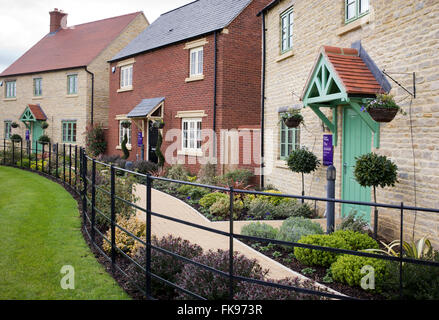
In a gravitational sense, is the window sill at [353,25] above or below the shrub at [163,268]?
above

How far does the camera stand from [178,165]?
16.0 meters

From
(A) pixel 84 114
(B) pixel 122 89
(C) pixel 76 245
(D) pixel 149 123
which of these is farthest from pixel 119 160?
(C) pixel 76 245

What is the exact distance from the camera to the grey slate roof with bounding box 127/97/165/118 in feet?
57.2

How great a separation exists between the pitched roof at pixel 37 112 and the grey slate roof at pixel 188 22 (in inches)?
335

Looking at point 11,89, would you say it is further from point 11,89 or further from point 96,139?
point 96,139

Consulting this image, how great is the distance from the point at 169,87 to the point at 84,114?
29.6 ft

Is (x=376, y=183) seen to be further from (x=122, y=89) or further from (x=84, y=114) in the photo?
(x=84, y=114)

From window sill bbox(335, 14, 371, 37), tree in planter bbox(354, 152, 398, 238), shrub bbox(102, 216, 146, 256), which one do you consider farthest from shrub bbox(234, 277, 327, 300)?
window sill bbox(335, 14, 371, 37)

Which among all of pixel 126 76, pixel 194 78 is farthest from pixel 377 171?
pixel 126 76

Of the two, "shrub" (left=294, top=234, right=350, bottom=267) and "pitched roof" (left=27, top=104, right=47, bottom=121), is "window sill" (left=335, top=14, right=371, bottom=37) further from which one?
"pitched roof" (left=27, top=104, right=47, bottom=121)

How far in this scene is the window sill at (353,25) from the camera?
7.97 m

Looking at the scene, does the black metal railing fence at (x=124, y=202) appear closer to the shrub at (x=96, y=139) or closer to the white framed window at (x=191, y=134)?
the white framed window at (x=191, y=134)

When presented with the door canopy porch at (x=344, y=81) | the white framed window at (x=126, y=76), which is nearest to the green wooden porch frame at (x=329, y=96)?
the door canopy porch at (x=344, y=81)

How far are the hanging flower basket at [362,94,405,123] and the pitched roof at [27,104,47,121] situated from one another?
→ 24310 mm
